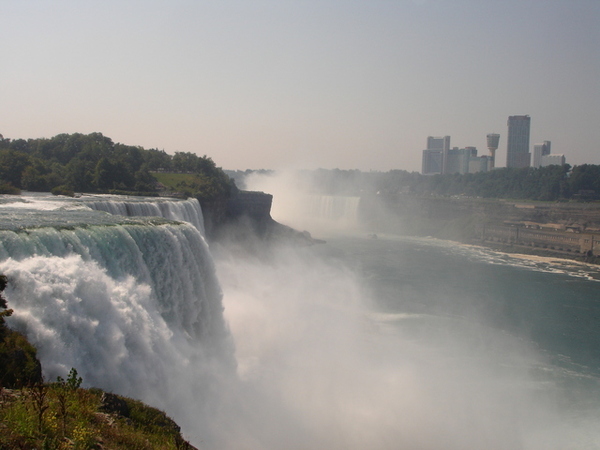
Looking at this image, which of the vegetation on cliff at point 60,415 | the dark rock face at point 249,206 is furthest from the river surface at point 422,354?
the dark rock face at point 249,206

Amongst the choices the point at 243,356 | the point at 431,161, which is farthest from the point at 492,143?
the point at 243,356

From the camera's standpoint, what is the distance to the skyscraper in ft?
561

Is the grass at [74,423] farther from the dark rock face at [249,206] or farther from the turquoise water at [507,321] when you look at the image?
the dark rock face at [249,206]

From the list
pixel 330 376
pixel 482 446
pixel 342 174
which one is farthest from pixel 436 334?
pixel 342 174

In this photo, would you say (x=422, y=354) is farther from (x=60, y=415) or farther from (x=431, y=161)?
(x=431, y=161)

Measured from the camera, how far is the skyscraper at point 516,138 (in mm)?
171125

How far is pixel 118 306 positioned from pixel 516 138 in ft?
613

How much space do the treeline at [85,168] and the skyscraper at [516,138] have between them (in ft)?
508

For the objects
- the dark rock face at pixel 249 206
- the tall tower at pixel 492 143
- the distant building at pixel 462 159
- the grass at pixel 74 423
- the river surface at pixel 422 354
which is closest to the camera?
the grass at pixel 74 423

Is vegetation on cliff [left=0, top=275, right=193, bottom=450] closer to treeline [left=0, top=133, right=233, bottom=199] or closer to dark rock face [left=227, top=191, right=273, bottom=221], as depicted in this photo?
treeline [left=0, top=133, right=233, bottom=199]

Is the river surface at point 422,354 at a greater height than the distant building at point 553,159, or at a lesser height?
lesser

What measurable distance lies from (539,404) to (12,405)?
11709mm

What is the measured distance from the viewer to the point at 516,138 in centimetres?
17412

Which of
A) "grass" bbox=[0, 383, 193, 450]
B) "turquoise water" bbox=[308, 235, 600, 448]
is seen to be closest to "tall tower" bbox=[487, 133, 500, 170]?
"turquoise water" bbox=[308, 235, 600, 448]
